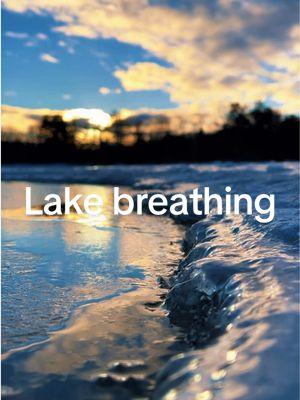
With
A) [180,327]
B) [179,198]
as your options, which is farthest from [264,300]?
[179,198]

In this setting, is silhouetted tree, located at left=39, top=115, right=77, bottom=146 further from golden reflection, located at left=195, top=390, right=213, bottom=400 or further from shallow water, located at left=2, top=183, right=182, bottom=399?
golden reflection, located at left=195, top=390, right=213, bottom=400

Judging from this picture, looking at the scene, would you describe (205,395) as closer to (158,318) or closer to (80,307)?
(158,318)

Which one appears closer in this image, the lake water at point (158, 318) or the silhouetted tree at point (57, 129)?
the lake water at point (158, 318)

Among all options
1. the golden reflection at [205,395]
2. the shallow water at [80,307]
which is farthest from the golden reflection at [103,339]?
the golden reflection at [205,395]

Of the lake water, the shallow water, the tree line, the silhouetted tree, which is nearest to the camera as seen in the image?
the lake water

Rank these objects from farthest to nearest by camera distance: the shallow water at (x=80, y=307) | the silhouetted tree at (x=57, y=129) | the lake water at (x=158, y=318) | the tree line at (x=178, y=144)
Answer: the silhouetted tree at (x=57, y=129) < the tree line at (x=178, y=144) < the shallow water at (x=80, y=307) < the lake water at (x=158, y=318)

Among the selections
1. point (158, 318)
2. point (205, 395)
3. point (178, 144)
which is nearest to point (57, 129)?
point (178, 144)

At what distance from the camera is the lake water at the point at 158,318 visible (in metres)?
1.42

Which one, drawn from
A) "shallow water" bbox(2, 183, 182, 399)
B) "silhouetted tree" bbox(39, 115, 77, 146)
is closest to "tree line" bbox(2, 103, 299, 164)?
"silhouetted tree" bbox(39, 115, 77, 146)

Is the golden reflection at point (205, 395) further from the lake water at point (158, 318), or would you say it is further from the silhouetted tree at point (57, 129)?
the silhouetted tree at point (57, 129)

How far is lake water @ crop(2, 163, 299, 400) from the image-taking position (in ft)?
4.67

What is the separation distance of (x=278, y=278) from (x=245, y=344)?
2.10ft

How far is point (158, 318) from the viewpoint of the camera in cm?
224

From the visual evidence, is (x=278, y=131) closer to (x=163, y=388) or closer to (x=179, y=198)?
(x=179, y=198)
